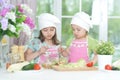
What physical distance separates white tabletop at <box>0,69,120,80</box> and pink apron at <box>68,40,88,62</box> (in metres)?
0.54

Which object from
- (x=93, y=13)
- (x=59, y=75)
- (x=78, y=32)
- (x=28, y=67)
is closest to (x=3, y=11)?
(x=28, y=67)

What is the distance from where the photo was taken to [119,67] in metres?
2.04

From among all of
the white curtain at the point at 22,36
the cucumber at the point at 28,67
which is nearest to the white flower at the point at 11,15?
the cucumber at the point at 28,67

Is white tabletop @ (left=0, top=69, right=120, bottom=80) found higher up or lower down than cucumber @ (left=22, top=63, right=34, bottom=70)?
lower down

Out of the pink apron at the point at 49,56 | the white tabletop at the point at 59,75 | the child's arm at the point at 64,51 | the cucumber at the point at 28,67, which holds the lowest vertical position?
the white tabletop at the point at 59,75

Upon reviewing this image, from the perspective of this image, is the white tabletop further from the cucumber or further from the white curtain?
the white curtain

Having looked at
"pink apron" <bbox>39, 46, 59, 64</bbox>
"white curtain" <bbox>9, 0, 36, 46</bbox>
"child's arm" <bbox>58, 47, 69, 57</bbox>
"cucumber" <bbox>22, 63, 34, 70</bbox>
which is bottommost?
"cucumber" <bbox>22, 63, 34, 70</bbox>

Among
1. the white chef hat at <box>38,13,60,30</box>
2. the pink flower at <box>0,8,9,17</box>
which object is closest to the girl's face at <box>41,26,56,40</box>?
the white chef hat at <box>38,13,60,30</box>

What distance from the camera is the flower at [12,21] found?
184cm

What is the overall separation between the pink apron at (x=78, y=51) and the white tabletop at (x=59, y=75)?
0.54 m

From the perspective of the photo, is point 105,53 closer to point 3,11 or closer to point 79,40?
point 79,40

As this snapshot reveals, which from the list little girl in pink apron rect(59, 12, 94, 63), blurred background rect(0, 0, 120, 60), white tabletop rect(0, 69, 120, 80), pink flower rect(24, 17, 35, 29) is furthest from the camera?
blurred background rect(0, 0, 120, 60)

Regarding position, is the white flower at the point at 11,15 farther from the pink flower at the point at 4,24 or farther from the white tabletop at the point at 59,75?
the white tabletop at the point at 59,75

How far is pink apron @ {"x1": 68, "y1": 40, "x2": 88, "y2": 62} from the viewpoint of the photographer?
98.4 inches
